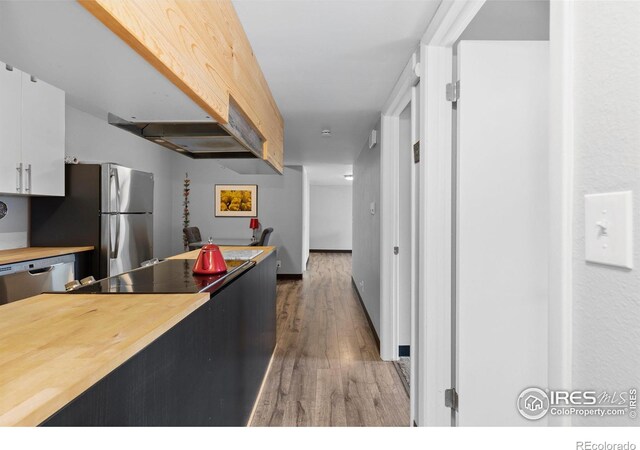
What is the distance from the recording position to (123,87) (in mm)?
1154

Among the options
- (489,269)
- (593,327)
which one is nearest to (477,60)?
(489,269)

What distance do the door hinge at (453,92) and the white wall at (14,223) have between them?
365cm

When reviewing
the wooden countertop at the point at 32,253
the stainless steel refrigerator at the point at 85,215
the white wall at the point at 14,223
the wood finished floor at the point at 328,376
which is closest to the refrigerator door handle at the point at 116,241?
the stainless steel refrigerator at the point at 85,215

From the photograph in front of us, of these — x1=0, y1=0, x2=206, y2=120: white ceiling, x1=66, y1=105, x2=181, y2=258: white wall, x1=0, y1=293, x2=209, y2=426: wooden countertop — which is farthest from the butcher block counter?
x1=66, y1=105, x2=181, y2=258: white wall

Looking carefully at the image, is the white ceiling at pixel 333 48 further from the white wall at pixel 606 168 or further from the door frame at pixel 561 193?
the white wall at pixel 606 168

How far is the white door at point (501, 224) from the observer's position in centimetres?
146

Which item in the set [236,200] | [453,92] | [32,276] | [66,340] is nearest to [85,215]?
[32,276]

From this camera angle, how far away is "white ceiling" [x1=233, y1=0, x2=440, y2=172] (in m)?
1.57

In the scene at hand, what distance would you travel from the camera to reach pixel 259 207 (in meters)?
6.62

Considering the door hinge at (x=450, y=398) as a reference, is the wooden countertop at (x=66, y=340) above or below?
above

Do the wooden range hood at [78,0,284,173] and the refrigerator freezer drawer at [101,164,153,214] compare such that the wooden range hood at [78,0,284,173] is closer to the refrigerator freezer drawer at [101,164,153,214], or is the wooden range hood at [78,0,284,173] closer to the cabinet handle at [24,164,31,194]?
the refrigerator freezer drawer at [101,164,153,214]

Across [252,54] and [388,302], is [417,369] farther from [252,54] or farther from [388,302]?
[252,54]

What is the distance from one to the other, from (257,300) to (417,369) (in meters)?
1.10

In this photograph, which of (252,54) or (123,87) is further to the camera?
(252,54)
